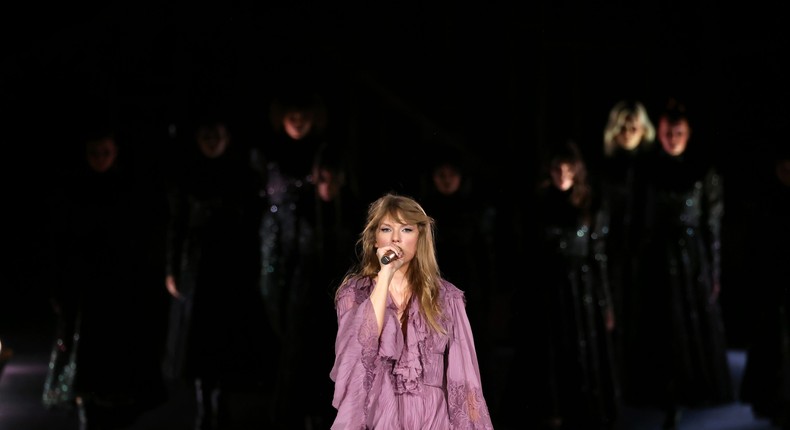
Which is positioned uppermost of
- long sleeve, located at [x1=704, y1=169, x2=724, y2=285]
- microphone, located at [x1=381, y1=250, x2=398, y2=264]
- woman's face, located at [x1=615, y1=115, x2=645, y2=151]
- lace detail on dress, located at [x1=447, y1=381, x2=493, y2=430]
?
woman's face, located at [x1=615, y1=115, x2=645, y2=151]

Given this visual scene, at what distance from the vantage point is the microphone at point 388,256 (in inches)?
116

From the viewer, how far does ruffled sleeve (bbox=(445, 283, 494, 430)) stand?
3.00 meters

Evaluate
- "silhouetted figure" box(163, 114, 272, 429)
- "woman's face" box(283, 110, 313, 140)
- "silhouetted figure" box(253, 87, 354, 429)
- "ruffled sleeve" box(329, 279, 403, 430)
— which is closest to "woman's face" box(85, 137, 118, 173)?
"silhouetted figure" box(163, 114, 272, 429)

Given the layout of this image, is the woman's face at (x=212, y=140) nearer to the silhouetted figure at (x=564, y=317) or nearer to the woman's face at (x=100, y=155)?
the woman's face at (x=100, y=155)

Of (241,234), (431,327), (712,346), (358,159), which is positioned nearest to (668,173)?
(712,346)

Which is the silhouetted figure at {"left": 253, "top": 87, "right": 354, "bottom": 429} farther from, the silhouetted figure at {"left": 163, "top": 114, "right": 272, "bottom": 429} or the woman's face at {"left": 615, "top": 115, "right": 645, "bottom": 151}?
the woman's face at {"left": 615, "top": 115, "right": 645, "bottom": 151}

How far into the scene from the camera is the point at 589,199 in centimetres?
548

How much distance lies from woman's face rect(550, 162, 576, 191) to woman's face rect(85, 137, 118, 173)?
2.00 metres

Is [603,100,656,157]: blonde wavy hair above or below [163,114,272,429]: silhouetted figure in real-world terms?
above

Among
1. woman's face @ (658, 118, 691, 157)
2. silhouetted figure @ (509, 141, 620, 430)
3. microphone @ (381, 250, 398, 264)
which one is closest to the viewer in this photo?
microphone @ (381, 250, 398, 264)

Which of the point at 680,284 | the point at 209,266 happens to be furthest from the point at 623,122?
the point at 209,266

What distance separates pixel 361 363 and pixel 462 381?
0.27 metres

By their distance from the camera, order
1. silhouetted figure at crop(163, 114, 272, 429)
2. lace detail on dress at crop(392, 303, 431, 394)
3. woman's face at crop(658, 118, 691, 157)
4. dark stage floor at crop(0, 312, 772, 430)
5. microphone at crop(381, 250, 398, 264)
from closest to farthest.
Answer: microphone at crop(381, 250, 398, 264)
lace detail on dress at crop(392, 303, 431, 394)
dark stage floor at crop(0, 312, 772, 430)
silhouetted figure at crop(163, 114, 272, 429)
woman's face at crop(658, 118, 691, 157)

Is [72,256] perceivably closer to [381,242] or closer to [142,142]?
[142,142]
